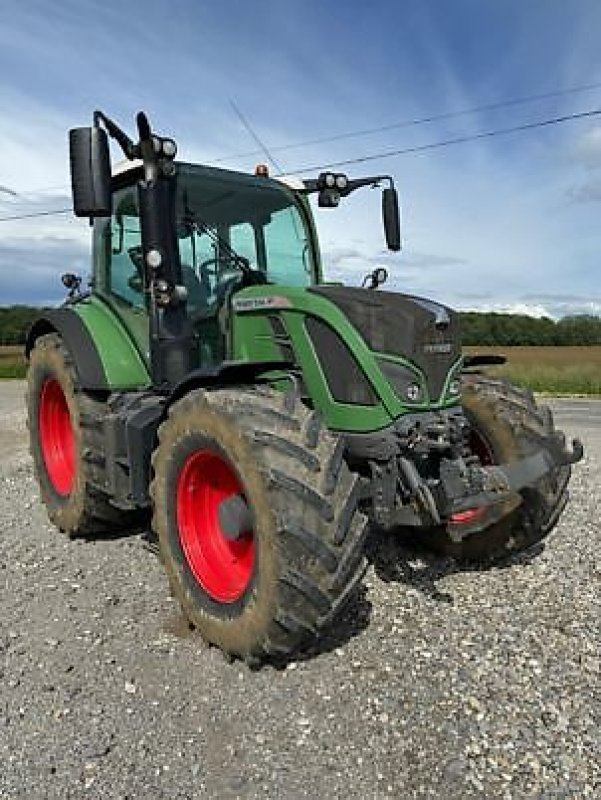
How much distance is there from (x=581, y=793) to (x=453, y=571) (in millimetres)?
1953

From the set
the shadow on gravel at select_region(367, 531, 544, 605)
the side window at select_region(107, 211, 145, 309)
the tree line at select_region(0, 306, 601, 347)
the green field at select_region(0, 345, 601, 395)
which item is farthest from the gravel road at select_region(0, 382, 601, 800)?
the tree line at select_region(0, 306, 601, 347)

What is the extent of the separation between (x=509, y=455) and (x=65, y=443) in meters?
3.39

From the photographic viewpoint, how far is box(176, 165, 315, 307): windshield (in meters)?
4.46

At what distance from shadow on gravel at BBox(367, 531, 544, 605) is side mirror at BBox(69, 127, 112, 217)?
2576mm

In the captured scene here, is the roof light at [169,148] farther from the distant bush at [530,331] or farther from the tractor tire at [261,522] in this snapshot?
the distant bush at [530,331]

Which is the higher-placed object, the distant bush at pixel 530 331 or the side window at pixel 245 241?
the side window at pixel 245 241

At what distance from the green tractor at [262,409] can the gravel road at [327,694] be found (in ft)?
0.91

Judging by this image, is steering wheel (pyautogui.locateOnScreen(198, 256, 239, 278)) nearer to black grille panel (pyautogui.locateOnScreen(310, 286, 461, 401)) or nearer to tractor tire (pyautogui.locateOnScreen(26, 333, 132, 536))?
black grille panel (pyautogui.locateOnScreen(310, 286, 461, 401))

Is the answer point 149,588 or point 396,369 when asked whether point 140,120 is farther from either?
point 149,588

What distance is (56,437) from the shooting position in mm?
5910

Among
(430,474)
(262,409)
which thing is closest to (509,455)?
(430,474)

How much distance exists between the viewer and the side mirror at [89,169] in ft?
11.8

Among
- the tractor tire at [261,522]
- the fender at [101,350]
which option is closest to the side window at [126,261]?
the fender at [101,350]

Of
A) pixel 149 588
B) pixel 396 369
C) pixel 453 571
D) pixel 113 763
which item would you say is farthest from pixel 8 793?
pixel 453 571
